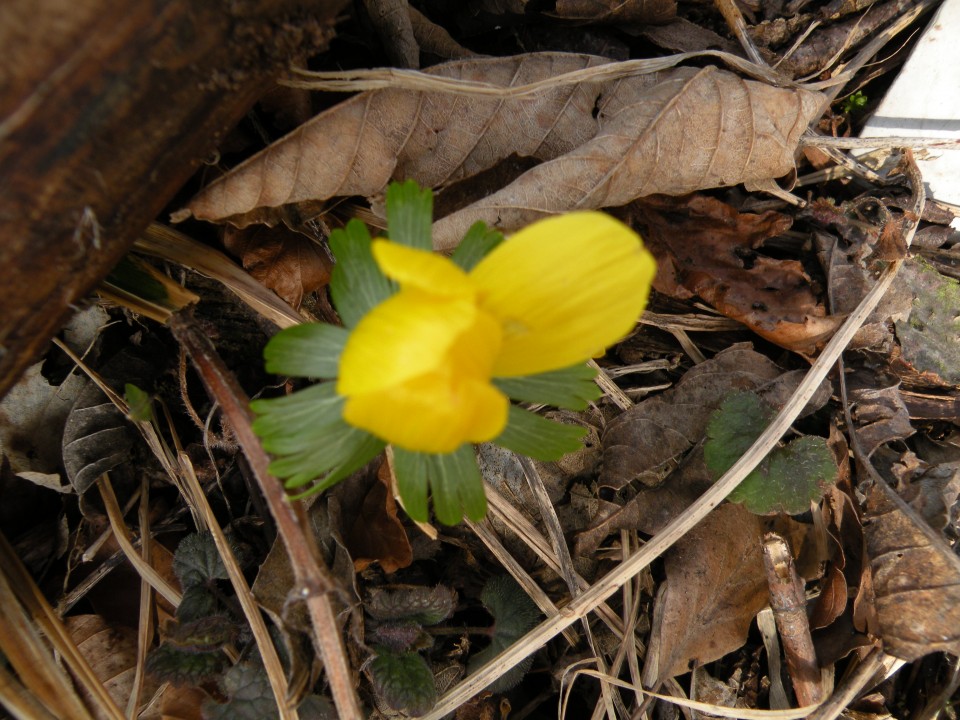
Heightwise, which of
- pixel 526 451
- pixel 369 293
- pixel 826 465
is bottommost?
pixel 826 465

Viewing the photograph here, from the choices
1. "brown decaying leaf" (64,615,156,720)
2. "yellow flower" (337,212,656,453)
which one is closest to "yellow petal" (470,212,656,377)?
"yellow flower" (337,212,656,453)

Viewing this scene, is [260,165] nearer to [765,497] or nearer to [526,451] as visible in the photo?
[526,451]

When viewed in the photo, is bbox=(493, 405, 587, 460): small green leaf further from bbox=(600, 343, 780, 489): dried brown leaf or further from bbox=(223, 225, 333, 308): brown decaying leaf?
bbox=(223, 225, 333, 308): brown decaying leaf

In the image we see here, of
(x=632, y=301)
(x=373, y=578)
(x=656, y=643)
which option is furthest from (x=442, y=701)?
(x=632, y=301)

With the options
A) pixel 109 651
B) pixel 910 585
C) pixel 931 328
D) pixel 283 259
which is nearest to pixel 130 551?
pixel 109 651

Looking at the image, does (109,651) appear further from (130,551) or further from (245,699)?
(245,699)
